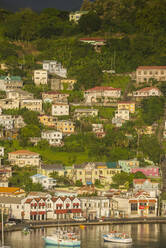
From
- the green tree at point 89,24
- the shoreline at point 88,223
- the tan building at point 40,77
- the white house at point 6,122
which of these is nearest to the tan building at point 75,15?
the green tree at point 89,24

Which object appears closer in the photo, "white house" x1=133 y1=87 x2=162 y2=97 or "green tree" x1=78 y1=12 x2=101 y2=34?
"white house" x1=133 y1=87 x2=162 y2=97

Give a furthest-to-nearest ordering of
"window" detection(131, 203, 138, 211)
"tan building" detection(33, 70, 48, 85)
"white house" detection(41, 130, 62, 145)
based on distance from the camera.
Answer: "tan building" detection(33, 70, 48, 85) → "white house" detection(41, 130, 62, 145) → "window" detection(131, 203, 138, 211)

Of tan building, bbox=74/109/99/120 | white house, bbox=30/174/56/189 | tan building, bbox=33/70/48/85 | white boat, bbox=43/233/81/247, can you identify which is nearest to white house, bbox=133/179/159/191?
white house, bbox=30/174/56/189

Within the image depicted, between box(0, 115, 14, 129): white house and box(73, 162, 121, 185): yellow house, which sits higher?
box(0, 115, 14, 129): white house

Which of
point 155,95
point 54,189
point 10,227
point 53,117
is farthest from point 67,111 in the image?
point 10,227

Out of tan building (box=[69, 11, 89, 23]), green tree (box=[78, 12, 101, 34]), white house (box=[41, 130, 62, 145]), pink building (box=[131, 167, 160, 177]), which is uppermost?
tan building (box=[69, 11, 89, 23])

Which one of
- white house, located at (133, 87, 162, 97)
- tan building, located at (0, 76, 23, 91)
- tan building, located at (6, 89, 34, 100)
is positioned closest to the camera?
tan building, located at (6, 89, 34, 100)

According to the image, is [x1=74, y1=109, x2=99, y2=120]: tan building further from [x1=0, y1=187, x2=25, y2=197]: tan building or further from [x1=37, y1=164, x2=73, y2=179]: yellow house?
[x1=0, y1=187, x2=25, y2=197]: tan building

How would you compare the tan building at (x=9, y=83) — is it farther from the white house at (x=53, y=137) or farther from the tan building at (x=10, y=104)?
the white house at (x=53, y=137)
